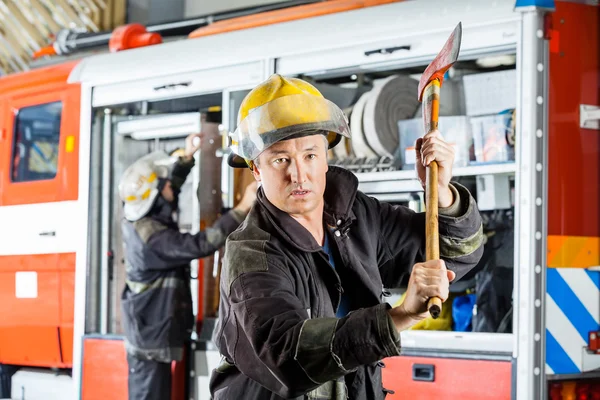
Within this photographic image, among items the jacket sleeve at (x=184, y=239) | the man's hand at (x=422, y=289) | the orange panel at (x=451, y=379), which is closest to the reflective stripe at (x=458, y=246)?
the man's hand at (x=422, y=289)

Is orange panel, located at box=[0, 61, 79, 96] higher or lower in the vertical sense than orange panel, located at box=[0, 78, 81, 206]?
higher

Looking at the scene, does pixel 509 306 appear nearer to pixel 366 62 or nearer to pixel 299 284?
pixel 366 62

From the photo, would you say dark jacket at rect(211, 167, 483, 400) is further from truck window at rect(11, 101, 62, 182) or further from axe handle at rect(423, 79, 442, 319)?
truck window at rect(11, 101, 62, 182)

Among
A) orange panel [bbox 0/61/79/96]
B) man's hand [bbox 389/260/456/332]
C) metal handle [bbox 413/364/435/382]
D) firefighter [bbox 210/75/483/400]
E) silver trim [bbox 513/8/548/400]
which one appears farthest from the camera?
orange panel [bbox 0/61/79/96]

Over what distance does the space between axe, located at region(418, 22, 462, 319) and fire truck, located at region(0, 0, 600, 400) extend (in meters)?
1.51

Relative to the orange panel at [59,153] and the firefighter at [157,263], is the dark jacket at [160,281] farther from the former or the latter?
the orange panel at [59,153]

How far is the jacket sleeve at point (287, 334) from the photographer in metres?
2.09

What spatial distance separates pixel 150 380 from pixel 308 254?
123 inches

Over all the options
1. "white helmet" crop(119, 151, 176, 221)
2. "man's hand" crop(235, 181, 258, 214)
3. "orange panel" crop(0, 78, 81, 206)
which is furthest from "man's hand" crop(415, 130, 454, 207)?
"orange panel" crop(0, 78, 81, 206)

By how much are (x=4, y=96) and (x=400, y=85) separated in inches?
126

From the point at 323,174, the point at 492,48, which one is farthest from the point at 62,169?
the point at 323,174

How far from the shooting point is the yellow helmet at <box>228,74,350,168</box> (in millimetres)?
2457

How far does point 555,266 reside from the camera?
401cm

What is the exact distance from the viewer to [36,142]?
644 cm
